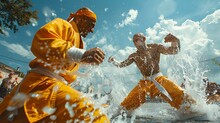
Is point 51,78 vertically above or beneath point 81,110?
above

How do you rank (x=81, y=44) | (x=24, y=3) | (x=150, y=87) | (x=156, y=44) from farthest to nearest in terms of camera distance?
(x=24, y=3) < (x=156, y=44) < (x=150, y=87) < (x=81, y=44)

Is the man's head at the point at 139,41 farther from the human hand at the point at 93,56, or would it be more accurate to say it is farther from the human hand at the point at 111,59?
the human hand at the point at 93,56

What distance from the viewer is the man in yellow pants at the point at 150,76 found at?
531 cm

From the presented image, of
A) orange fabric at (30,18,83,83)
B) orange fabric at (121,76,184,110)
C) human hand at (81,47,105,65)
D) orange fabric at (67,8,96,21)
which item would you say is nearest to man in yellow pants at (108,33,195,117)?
orange fabric at (121,76,184,110)

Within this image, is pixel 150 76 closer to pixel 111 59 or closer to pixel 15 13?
A: pixel 111 59

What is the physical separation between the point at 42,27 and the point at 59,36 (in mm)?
180

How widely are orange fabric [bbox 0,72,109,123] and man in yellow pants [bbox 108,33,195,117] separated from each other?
134 inches

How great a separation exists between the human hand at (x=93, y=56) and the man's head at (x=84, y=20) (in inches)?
31.7

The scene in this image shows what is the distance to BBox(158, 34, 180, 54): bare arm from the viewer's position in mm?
5492

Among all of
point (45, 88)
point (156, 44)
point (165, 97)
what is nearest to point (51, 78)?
point (45, 88)

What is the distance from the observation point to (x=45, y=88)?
2.15 m

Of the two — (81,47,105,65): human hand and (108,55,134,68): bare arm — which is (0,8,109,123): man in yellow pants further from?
(108,55,134,68): bare arm

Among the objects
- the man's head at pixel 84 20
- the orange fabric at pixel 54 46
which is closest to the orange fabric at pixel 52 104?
the orange fabric at pixel 54 46

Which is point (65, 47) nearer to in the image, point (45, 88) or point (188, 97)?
point (45, 88)
